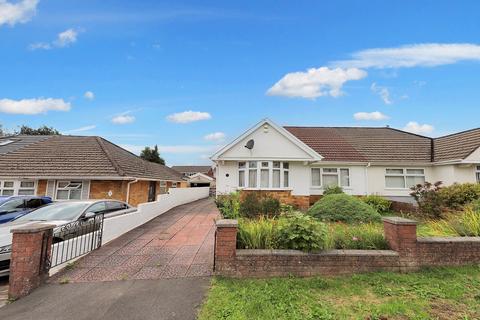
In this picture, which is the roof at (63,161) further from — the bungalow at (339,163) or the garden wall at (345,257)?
the garden wall at (345,257)

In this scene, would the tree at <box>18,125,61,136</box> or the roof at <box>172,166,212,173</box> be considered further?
the roof at <box>172,166,212,173</box>

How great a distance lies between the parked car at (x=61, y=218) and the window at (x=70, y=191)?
6.80 metres

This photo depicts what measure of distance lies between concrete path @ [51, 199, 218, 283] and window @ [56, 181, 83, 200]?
752cm

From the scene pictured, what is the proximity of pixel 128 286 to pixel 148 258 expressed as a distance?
1.70 metres

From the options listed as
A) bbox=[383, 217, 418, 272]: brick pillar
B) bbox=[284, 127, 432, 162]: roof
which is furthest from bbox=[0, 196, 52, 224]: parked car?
bbox=[284, 127, 432, 162]: roof

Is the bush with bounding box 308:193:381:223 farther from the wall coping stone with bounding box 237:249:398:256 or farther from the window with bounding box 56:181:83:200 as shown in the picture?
the window with bounding box 56:181:83:200

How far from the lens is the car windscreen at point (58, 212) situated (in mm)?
7379

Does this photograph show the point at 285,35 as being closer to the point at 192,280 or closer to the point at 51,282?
the point at 192,280

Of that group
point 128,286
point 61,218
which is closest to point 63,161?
point 61,218

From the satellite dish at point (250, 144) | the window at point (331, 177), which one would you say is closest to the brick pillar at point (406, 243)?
the satellite dish at point (250, 144)

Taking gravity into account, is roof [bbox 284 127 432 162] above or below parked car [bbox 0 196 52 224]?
above

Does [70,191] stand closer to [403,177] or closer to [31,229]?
[31,229]

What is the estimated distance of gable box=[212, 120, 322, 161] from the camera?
1523cm

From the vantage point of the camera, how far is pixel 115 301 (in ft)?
13.6
